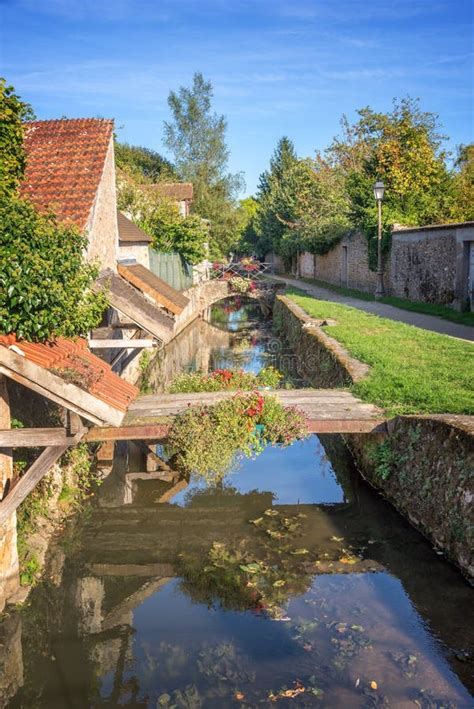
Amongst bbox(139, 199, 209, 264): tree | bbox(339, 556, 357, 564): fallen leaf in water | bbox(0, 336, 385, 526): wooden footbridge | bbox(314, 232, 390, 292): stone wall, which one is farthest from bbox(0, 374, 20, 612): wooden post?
bbox(139, 199, 209, 264): tree

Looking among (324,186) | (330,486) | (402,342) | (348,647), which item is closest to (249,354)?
(402,342)

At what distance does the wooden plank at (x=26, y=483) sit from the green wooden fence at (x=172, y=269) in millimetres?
17025

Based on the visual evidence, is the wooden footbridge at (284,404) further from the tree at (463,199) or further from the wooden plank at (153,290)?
the tree at (463,199)

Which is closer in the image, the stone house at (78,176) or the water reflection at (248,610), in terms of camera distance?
the water reflection at (248,610)

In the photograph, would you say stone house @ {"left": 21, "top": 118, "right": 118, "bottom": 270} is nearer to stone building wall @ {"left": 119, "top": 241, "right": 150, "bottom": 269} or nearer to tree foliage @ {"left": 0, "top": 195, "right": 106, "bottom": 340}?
tree foliage @ {"left": 0, "top": 195, "right": 106, "bottom": 340}

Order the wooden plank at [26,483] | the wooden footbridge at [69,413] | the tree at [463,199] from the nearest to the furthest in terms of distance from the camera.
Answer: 1. the wooden footbridge at [69,413]
2. the wooden plank at [26,483]
3. the tree at [463,199]

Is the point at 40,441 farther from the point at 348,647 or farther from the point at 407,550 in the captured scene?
the point at 407,550

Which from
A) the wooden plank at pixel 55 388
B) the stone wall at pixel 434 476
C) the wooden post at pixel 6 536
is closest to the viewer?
the wooden plank at pixel 55 388

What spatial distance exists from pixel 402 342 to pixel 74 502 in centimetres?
781

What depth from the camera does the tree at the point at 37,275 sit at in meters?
5.46

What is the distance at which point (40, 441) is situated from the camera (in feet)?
20.6

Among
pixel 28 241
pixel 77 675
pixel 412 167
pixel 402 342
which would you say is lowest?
pixel 77 675

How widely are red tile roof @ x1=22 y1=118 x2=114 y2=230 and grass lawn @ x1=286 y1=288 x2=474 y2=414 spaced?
536 centimetres

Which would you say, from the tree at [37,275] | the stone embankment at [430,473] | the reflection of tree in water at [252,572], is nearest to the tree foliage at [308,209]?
the stone embankment at [430,473]
